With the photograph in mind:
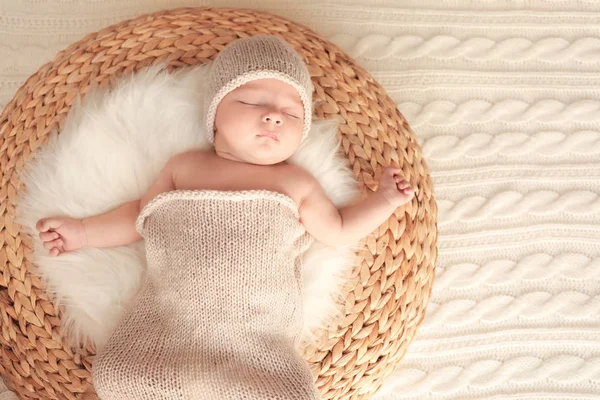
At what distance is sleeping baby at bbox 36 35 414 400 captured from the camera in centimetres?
113

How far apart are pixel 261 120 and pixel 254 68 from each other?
11cm

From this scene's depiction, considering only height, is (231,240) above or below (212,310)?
above

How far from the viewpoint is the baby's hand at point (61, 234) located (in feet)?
4.18

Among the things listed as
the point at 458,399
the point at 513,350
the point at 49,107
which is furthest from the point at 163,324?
the point at 513,350

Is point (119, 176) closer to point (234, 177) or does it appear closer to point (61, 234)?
point (61, 234)

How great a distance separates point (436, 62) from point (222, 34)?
64 centimetres

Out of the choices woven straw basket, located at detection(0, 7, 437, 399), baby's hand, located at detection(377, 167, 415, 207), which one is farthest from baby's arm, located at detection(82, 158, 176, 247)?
baby's hand, located at detection(377, 167, 415, 207)

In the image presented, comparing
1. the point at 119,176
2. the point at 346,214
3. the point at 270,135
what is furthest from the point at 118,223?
the point at 346,214

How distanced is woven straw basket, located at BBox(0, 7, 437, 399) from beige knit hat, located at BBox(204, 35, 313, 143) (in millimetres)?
157

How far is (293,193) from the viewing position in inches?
50.1

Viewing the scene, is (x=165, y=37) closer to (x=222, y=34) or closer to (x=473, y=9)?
(x=222, y=34)

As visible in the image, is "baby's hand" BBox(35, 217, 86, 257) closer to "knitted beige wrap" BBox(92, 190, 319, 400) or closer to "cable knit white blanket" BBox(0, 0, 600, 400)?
"knitted beige wrap" BBox(92, 190, 319, 400)

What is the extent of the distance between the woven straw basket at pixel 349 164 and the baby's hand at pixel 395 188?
68 mm

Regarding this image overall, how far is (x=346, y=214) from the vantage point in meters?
1.33
